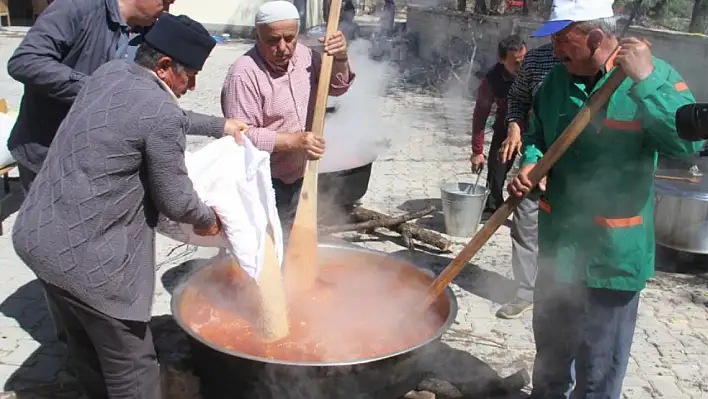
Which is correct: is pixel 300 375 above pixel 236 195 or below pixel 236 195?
below

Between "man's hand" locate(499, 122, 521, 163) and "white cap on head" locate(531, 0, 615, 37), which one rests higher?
"white cap on head" locate(531, 0, 615, 37)

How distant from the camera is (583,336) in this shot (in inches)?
113

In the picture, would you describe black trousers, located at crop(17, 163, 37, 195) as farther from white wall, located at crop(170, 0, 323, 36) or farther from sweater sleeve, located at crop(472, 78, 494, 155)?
white wall, located at crop(170, 0, 323, 36)

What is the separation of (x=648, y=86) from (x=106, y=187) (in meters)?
1.94

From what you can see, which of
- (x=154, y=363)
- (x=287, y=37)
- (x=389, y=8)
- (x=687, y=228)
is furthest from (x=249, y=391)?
(x=389, y=8)

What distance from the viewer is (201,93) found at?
12562 millimetres

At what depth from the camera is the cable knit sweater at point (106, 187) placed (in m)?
2.29

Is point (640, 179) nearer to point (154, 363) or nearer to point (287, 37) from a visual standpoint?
point (287, 37)

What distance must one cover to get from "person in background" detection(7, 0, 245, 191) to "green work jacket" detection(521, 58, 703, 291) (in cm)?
145

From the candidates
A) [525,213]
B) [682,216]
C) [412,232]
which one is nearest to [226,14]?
[412,232]

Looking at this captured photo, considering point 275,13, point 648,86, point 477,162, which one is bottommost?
point 477,162

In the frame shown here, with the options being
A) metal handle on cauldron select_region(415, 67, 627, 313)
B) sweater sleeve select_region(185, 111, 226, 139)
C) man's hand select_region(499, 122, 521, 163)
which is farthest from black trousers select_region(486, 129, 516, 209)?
sweater sleeve select_region(185, 111, 226, 139)

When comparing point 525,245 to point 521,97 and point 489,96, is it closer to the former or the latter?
point 521,97

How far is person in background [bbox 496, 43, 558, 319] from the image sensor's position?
4375mm
